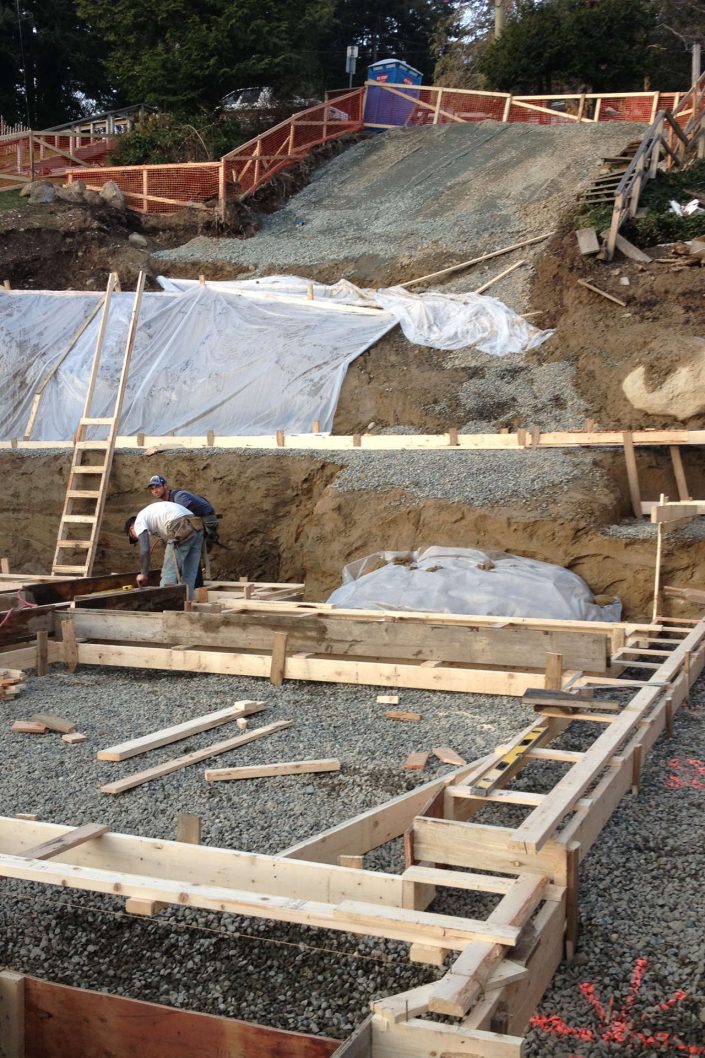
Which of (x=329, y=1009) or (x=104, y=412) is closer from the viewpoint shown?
(x=329, y=1009)

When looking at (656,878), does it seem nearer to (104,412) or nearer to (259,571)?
(259,571)

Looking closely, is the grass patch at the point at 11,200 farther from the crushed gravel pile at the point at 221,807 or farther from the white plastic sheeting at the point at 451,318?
the crushed gravel pile at the point at 221,807

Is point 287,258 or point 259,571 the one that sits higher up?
point 287,258

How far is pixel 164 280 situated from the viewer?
2050cm

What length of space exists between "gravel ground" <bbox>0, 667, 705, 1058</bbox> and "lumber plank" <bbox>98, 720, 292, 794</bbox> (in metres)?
0.08

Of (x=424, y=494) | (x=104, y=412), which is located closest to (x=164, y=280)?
(x=104, y=412)

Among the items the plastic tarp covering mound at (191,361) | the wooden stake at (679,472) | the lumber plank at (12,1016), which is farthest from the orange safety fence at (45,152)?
the lumber plank at (12,1016)

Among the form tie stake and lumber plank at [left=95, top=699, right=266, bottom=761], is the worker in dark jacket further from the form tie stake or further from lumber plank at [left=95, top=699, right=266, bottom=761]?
the form tie stake

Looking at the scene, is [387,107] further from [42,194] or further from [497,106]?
[42,194]

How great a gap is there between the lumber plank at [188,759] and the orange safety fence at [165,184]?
20.2 metres

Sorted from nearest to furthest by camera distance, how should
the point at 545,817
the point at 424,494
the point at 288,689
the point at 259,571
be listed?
1. the point at 545,817
2. the point at 288,689
3. the point at 424,494
4. the point at 259,571

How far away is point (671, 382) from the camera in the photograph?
46.2 ft

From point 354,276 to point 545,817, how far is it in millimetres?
17857

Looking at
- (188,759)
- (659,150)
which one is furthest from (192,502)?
(659,150)
